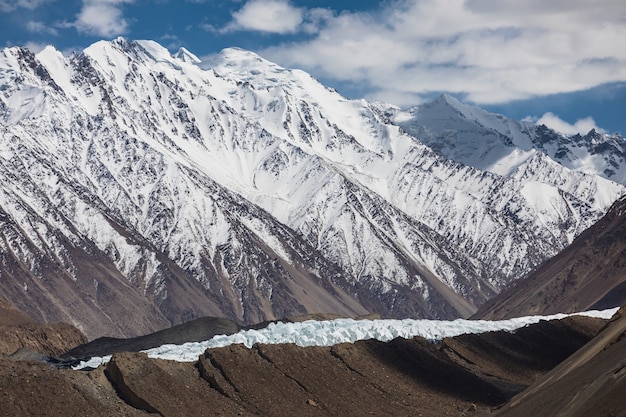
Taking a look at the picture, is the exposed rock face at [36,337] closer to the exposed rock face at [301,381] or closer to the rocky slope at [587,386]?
the exposed rock face at [301,381]

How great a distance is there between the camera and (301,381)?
8725cm

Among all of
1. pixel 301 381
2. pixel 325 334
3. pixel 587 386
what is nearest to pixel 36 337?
pixel 325 334

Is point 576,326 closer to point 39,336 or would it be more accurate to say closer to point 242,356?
point 242,356

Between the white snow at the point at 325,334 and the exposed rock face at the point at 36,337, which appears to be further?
the exposed rock face at the point at 36,337

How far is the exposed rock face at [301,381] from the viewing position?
7262cm

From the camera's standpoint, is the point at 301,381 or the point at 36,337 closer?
the point at 301,381

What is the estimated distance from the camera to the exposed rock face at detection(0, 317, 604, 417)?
72.6 m

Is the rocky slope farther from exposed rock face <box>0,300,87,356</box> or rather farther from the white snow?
exposed rock face <box>0,300,87,356</box>

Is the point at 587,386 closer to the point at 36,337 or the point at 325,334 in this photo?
the point at 325,334

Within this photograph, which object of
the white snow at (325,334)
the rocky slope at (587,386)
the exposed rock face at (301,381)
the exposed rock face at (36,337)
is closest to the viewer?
the rocky slope at (587,386)

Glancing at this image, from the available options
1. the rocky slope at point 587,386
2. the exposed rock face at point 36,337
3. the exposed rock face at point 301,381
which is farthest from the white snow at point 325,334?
the exposed rock face at point 36,337

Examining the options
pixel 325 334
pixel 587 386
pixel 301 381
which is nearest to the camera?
pixel 587 386

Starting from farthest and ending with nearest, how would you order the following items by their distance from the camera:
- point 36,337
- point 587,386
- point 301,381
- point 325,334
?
1. point 36,337
2. point 325,334
3. point 301,381
4. point 587,386

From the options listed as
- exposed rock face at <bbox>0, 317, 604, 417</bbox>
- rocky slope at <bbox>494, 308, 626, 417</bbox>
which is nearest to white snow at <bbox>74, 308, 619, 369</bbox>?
exposed rock face at <bbox>0, 317, 604, 417</bbox>
